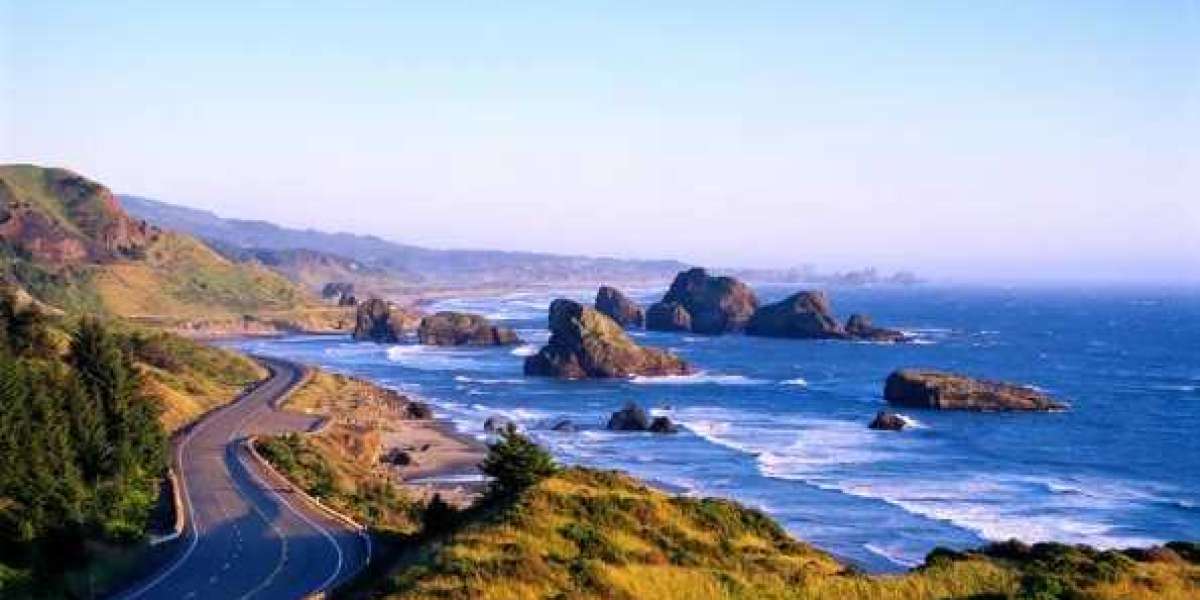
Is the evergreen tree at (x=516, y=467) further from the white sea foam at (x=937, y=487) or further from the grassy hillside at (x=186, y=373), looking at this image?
the grassy hillside at (x=186, y=373)

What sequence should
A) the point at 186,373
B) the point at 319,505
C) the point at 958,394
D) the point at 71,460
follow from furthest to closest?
the point at 958,394, the point at 186,373, the point at 319,505, the point at 71,460

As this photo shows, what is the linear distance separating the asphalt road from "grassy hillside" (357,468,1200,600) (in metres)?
6.20

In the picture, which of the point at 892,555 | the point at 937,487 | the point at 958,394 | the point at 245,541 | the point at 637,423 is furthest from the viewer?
the point at 958,394

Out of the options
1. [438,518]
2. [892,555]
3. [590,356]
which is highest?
[438,518]

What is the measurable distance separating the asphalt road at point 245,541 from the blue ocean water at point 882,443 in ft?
84.1

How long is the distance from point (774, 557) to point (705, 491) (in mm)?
40092

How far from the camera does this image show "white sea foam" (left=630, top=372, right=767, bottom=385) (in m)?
146

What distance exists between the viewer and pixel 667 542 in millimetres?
37875

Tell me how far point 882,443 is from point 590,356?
6008 centimetres

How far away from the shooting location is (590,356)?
15438 centimetres

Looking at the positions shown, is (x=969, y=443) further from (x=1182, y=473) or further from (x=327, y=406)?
(x=327, y=406)

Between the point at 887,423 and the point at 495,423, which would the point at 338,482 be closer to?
the point at 495,423

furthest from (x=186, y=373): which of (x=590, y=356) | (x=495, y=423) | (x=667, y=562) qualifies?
(x=667, y=562)

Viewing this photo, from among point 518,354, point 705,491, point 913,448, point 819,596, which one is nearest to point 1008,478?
point 913,448
